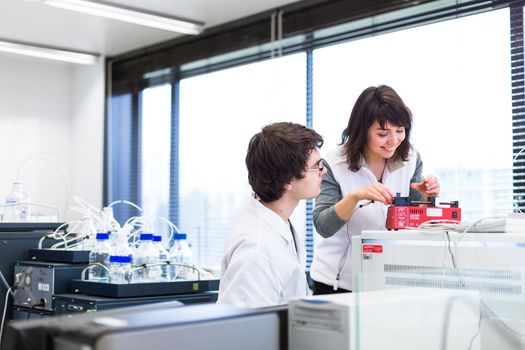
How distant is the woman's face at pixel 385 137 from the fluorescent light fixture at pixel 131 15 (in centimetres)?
233

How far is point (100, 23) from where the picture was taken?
4383 millimetres

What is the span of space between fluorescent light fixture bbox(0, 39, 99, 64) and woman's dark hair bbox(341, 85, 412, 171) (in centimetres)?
342

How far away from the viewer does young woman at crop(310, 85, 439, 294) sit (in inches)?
77.5

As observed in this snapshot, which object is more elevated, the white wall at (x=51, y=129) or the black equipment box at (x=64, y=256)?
the white wall at (x=51, y=129)

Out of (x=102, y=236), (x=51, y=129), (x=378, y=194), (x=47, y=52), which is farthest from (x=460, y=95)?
(x=51, y=129)

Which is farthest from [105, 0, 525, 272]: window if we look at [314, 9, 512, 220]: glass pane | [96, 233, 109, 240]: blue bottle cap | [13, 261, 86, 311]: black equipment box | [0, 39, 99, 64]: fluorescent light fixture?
[13, 261, 86, 311]: black equipment box

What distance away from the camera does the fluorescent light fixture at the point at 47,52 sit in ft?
15.5

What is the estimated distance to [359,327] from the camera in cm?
90

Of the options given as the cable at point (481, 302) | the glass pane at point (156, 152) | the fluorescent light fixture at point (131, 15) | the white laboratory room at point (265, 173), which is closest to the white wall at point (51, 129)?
the white laboratory room at point (265, 173)

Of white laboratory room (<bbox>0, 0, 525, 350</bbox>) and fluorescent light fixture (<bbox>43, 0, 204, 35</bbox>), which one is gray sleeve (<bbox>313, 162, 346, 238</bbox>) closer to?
white laboratory room (<bbox>0, 0, 525, 350</bbox>)

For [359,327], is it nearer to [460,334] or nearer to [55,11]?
[460,334]

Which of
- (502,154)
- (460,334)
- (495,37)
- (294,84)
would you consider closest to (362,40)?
(294,84)

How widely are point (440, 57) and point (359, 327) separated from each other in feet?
8.53

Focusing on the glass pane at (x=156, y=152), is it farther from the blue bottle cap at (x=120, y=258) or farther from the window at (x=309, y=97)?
the blue bottle cap at (x=120, y=258)
